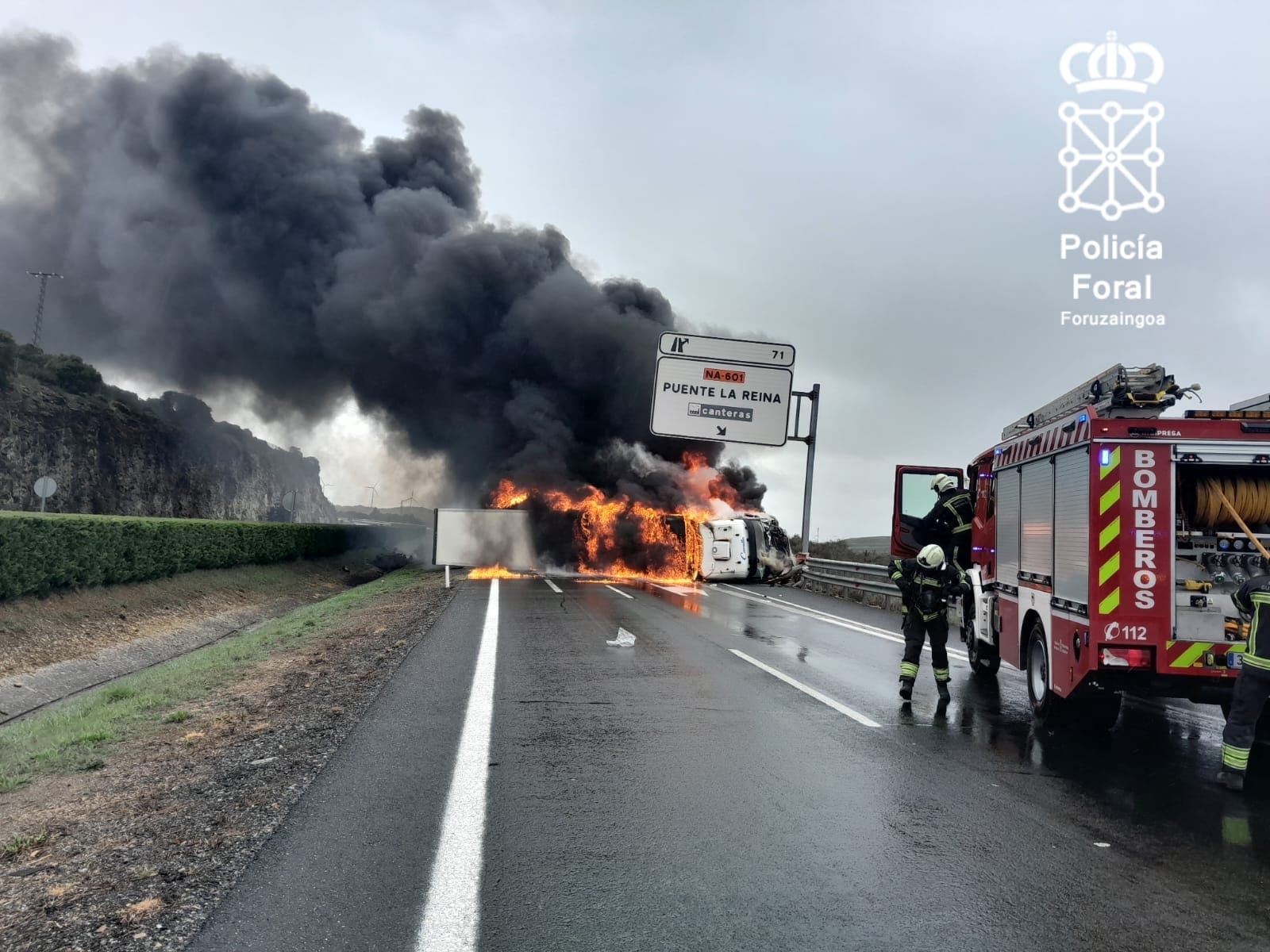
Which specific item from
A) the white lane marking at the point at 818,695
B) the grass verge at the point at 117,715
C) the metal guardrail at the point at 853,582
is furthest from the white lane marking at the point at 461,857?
the metal guardrail at the point at 853,582

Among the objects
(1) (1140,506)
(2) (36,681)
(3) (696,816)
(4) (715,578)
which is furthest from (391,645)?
(4) (715,578)

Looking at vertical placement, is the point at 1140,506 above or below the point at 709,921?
above

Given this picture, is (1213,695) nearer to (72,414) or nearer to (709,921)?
(709,921)

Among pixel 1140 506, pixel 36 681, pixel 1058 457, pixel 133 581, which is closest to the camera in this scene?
pixel 1140 506

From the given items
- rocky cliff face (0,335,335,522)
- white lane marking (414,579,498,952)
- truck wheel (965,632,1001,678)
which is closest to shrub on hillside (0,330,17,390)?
rocky cliff face (0,335,335,522)

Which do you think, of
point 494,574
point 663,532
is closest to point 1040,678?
point 494,574

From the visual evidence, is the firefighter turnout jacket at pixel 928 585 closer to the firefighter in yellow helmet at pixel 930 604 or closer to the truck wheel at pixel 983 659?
the firefighter in yellow helmet at pixel 930 604

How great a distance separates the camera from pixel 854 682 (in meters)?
8.52

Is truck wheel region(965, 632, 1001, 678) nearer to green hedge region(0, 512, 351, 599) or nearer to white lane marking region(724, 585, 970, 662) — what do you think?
white lane marking region(724, 585, 970, 662)

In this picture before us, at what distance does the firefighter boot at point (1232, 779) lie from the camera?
522 cm

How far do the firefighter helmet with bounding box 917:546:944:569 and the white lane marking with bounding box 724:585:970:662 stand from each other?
2701 mm

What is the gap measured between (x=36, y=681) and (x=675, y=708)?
1051 centimetres

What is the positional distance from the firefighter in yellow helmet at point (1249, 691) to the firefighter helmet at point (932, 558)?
8.38 feet

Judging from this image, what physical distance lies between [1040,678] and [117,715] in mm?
7620
